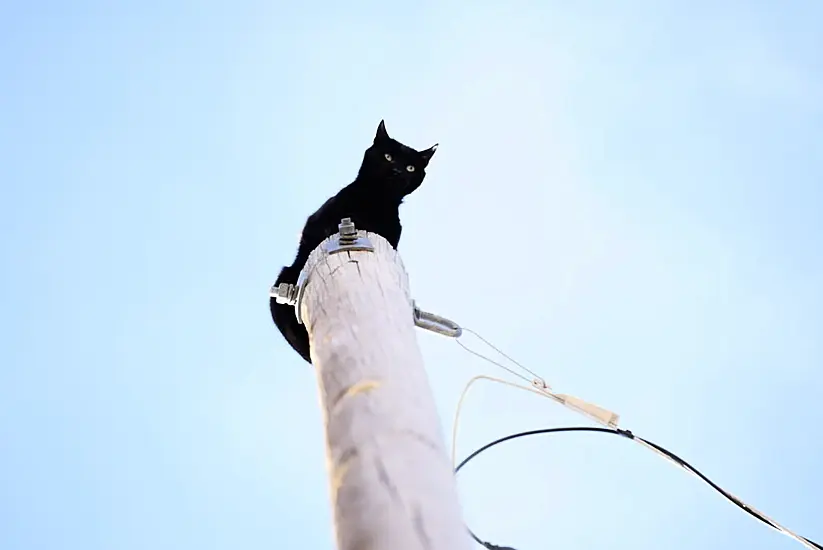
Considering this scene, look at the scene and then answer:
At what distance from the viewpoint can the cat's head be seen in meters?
5.28

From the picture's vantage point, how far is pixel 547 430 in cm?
454

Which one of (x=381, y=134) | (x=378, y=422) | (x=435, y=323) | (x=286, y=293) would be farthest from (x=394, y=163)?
(x=378, y=422)

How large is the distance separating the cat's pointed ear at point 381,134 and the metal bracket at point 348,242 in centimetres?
252

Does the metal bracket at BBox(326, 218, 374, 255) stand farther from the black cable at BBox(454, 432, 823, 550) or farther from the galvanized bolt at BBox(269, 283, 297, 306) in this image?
the black cable at BBox(454, 432, 823, 550)

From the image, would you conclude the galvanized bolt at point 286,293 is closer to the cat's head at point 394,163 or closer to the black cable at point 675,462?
the black cable at point 675,462

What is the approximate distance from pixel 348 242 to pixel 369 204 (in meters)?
1.57

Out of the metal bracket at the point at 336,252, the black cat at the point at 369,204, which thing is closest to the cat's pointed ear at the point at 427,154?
the black cat at the point at 369,204

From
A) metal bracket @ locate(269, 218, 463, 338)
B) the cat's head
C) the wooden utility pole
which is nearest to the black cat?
the cat's head

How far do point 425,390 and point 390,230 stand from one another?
254 cm

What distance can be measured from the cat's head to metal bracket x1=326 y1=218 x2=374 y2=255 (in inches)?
75.9

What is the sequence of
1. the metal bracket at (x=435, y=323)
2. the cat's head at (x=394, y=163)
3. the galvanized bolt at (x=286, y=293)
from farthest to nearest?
the cat's head at (x=394, y=163) < the metal bracket at (x=435, y=323) < the galvanized bolt at (x=286, y=293)

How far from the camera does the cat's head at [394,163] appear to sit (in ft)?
17.3

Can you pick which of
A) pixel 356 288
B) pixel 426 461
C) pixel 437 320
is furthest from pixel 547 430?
pixel 426 461

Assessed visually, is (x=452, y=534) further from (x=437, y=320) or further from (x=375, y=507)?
(x=437, y=320)
